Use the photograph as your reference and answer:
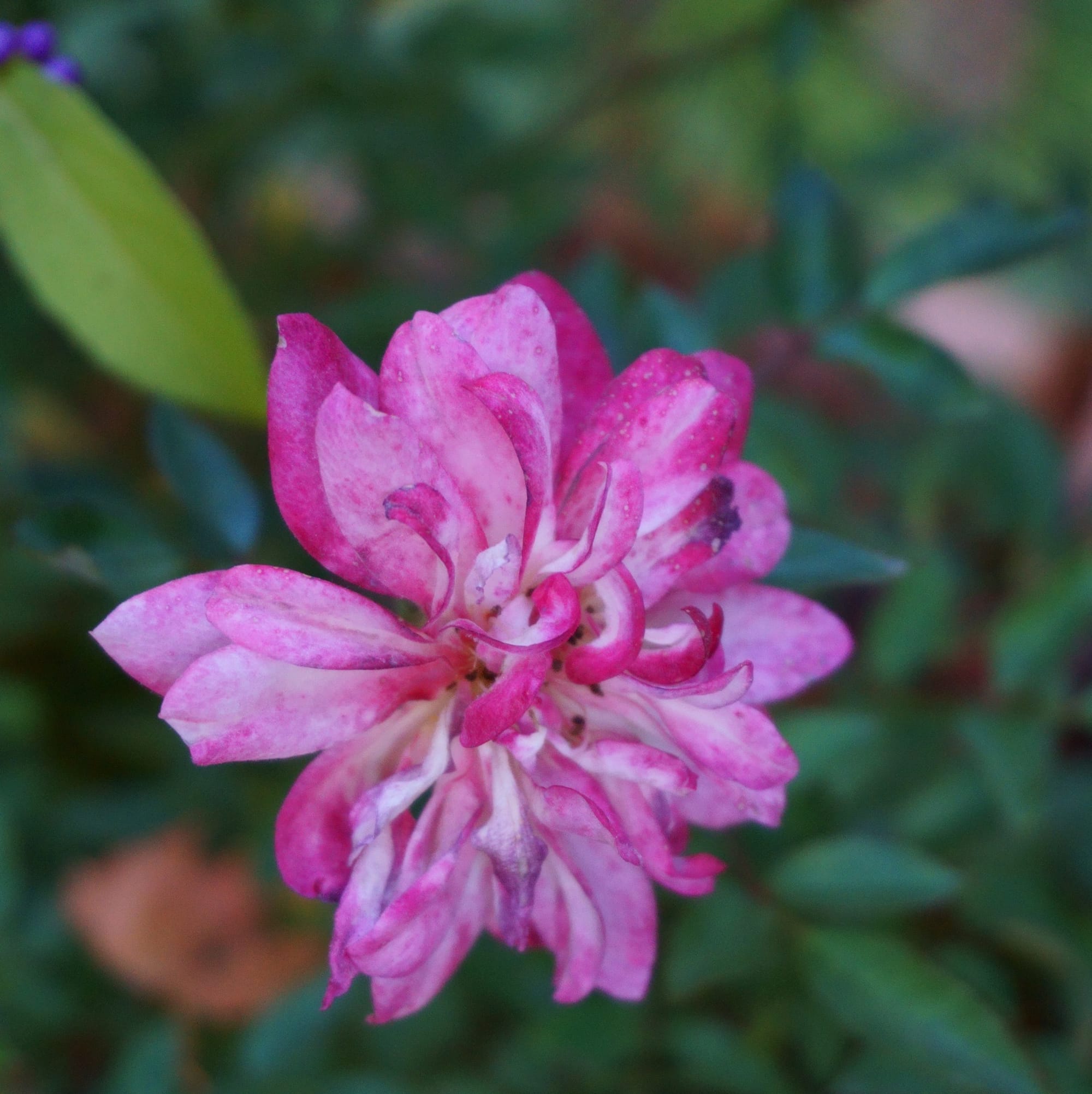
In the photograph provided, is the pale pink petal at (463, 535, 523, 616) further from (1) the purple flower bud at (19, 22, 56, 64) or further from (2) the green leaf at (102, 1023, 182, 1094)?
(2) the green leaf at (102, 1023, 182, 1094)

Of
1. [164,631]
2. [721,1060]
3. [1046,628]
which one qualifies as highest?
[164,631]

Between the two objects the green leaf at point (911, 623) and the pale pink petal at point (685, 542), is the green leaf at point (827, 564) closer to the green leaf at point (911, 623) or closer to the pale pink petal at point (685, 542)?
the pale pink petal at point (685, 542)

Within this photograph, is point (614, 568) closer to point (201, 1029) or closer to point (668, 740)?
point (668, 740)

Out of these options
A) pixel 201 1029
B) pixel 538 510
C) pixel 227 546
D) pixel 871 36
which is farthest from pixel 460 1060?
pixel 871 36

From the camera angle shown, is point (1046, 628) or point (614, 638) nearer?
point (614, 638)

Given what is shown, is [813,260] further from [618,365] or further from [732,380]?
[732,380]

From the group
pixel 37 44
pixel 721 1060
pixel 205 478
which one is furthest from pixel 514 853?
pixel 37 44

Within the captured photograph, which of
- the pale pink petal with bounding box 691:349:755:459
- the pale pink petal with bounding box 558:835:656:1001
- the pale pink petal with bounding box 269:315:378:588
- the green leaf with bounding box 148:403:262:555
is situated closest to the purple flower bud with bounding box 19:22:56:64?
the green leaf with bounding box 148:403:262:555
